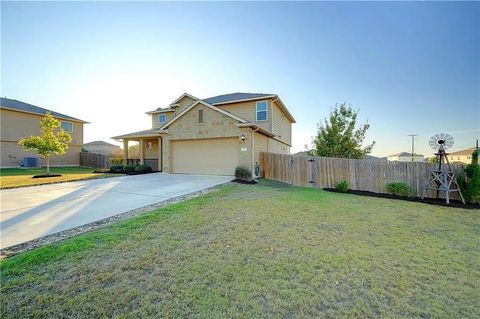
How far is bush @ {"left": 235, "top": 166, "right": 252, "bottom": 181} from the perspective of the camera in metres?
12.0

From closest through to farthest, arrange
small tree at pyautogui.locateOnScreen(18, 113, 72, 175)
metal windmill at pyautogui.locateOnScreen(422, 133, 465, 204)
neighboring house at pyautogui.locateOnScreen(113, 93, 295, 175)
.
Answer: metal windmill at pyautogui.locateOnScreen(422, 133, 465, 204) < neighboring house at pyautogui.locateOnScreen(113, 93, 295, 175) < small tree at pyautogui.locateOnScreen(18, 113, 72, 175)

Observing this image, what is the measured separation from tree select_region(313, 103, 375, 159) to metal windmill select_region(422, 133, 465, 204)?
7.19 m

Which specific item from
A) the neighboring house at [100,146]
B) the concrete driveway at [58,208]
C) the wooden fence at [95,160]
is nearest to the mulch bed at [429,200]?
the concrete driveway at [58,208]

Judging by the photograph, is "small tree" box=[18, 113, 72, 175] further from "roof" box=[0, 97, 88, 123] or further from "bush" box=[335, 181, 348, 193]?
"bush" box=[335, 181, 348, 193]

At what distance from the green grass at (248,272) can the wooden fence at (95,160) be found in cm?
2141

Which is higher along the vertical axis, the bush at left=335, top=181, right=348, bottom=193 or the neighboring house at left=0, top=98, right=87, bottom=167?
the neighboring house at left=0, top=98, right=87, bottom=167

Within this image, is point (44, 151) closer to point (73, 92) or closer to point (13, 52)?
point (73, 92)

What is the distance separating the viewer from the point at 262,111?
54.2ft

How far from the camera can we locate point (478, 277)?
118 inches

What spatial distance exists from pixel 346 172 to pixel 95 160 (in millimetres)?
25440

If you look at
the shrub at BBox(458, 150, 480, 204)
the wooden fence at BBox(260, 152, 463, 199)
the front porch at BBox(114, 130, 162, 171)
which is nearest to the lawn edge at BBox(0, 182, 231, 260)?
the wooden fence at BBox(260, 152, 463, 199)

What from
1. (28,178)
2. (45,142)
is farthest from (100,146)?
(28,178)

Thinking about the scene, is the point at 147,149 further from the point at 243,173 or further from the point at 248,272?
the point at 248,272

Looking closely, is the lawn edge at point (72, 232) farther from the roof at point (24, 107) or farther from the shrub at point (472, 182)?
the roof at point (24, 107)
